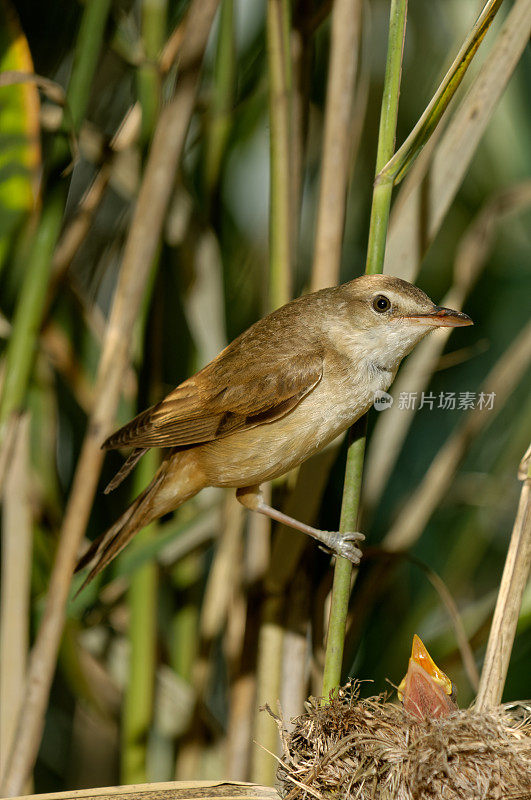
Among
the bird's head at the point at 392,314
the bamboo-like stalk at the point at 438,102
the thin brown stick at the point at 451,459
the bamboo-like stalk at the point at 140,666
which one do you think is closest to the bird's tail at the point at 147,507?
the bamboo-like stalk at the point at 140,666

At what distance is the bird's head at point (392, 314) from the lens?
3.40ft

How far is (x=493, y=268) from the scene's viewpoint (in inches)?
70.0

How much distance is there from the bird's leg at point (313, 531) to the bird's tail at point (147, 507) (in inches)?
3.4

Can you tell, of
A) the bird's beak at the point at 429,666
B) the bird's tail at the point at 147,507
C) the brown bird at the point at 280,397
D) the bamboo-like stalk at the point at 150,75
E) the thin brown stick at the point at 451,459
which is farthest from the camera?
the thin brown stick at the point at 451,459

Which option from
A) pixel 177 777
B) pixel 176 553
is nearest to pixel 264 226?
pixel 176 553

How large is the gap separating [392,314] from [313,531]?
391mm

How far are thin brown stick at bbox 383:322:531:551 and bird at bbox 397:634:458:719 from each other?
0.49 meters

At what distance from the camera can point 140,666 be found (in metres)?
1.43

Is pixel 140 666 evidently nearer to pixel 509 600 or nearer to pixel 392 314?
pixel 509 600

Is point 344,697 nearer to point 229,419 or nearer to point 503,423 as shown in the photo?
point 229,419

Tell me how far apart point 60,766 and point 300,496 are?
1.22 metres

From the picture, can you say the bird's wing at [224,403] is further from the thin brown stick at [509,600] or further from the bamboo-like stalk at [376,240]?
the thin brown stick at [509,600]

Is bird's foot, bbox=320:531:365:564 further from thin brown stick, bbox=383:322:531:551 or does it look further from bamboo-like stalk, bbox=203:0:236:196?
bamboo-like stalk, bbox=203:0:236:196

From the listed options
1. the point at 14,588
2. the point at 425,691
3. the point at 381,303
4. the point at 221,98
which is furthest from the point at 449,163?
the point at 14,588
